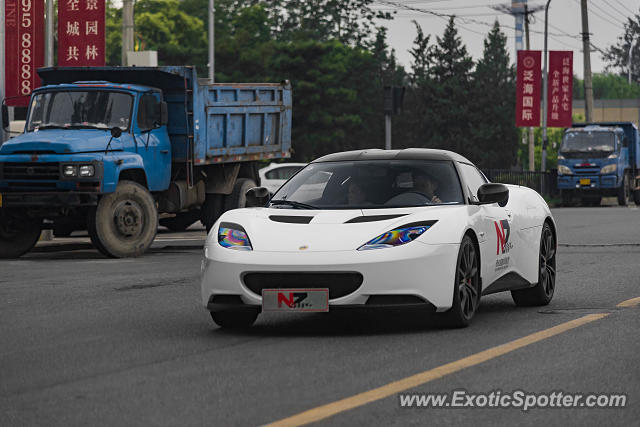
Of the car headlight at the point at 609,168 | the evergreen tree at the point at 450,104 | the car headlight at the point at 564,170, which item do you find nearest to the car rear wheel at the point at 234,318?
the car headlight at the point at 609,168

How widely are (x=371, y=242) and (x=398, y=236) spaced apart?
0.21 m

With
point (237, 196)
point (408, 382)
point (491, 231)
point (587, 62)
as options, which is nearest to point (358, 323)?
point (491, 231)

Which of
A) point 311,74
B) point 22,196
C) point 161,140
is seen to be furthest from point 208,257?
point 311,74

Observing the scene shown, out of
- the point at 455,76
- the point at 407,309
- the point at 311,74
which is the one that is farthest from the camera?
the point at 455,76

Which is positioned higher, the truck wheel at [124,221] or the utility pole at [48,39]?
the utility pole at [48,39]

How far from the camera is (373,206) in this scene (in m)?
9.76

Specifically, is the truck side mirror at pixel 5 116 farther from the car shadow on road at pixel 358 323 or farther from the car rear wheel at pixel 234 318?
the car rear wheel at pixel 234 318

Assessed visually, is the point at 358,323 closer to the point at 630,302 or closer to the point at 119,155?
the point at 630,302

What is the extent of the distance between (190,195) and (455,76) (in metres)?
75.2

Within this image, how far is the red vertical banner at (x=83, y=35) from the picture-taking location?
26.5 meters

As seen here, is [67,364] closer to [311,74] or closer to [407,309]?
[407,309]

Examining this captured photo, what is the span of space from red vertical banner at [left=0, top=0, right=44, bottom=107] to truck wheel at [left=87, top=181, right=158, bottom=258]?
16.8ft

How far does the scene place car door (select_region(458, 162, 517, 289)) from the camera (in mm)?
9844
